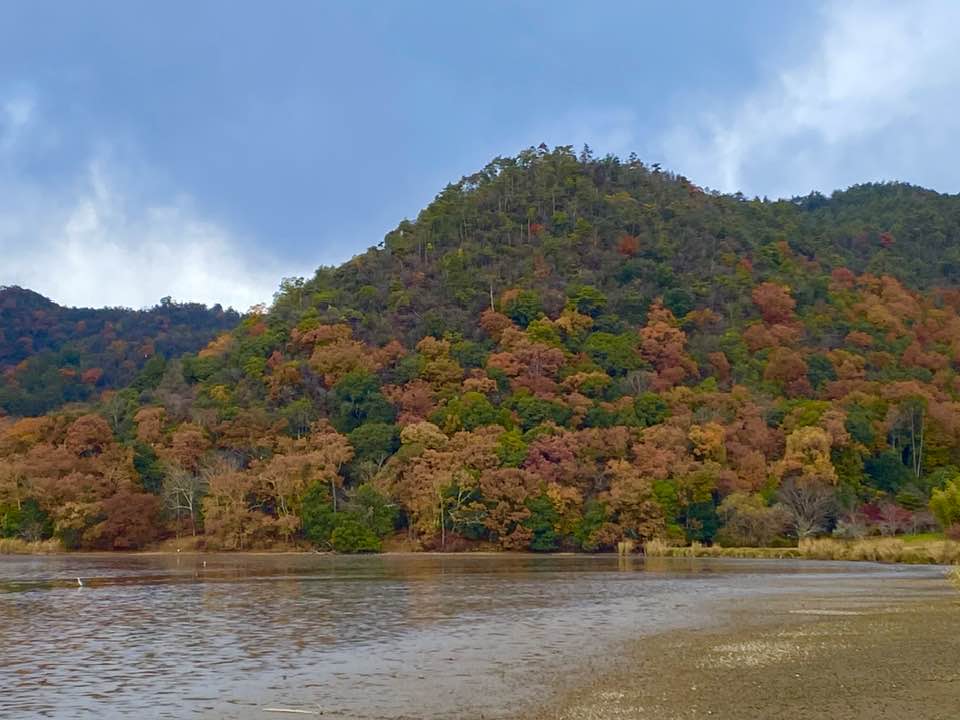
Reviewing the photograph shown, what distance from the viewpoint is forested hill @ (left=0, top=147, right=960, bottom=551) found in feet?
295

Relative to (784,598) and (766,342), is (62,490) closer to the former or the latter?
(784,598)

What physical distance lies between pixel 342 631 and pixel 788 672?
1441 centimetres

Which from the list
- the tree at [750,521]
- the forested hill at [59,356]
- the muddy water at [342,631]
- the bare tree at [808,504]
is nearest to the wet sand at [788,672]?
the muddy water at [342,631]

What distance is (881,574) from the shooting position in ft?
174

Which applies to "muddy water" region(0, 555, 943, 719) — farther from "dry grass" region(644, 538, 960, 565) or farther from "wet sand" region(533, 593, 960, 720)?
"dry grass" region(644, 538, 960, 565)

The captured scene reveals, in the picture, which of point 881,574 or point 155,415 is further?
point 155,415

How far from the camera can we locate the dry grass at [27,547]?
303ft

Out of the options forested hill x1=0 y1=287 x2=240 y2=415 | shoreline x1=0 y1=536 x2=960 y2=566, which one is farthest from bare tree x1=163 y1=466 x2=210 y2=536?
forested hill x1=0 y1=287 x2=240 y2=415

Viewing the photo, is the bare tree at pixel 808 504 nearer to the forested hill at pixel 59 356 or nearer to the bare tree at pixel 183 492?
the bare tree at pixel 183 492

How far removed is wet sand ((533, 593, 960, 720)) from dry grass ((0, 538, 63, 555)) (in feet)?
262

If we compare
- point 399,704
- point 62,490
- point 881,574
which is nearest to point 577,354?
point 62,490

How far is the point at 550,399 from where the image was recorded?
108000 millimetres

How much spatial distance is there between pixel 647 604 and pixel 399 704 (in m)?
20.9

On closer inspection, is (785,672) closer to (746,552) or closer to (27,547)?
(746,552)
